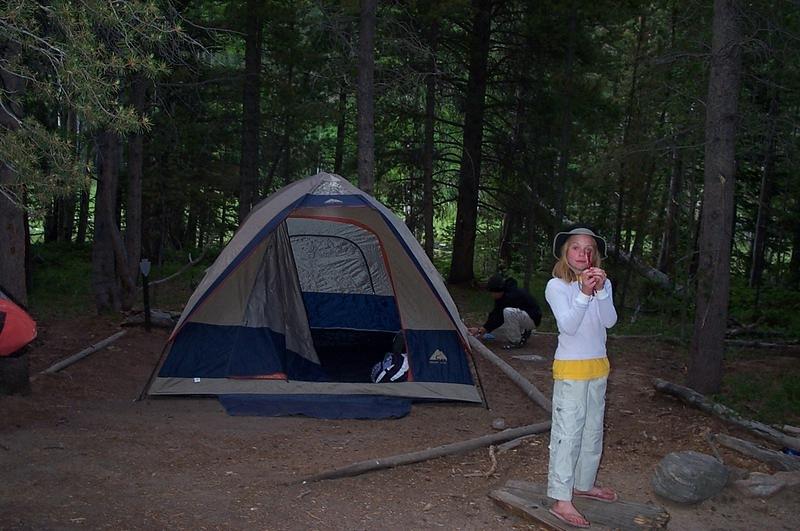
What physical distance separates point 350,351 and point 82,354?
124 inches

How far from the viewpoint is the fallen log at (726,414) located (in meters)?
6.02

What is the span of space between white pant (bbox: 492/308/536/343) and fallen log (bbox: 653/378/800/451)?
260 cm

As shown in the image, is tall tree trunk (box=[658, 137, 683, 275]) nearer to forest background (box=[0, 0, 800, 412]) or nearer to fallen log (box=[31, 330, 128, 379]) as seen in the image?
forest background (box=[0, 0, 800, 412])

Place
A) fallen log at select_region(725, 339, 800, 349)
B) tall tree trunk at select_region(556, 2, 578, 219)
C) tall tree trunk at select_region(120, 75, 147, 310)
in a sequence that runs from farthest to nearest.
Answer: tall tree trunk at select_region(556, 2, 578, 219), tall tree trunk at select_region(120, 75, 147, 310), fallen log at select_region(725, 339, 800, 349)

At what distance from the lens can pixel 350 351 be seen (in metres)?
9.31

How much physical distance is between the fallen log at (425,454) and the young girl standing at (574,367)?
1.45m

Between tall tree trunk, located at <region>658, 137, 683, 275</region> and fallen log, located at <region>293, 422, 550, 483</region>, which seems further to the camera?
tall tree trunk, located at <region>658, 137, 683, 275</region>

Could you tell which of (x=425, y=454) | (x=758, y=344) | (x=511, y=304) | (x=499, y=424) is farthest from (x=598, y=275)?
(x=758, y=344)

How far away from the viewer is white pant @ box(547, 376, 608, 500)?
4.10 metres

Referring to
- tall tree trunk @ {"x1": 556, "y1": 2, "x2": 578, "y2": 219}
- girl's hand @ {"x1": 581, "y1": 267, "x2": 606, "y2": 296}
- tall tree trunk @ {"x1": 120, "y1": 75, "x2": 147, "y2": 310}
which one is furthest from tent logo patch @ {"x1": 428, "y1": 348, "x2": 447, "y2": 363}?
tall tree trunk @ {"x1": 556, "y1": 2, "x2": 578, "y2": 219}

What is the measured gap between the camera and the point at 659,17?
17.2 meters

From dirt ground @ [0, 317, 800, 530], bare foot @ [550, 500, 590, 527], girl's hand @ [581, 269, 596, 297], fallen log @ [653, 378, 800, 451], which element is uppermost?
girl's hand @ [581, 269, 596, 297]

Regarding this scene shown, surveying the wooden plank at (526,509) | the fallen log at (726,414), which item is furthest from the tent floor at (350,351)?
the wooden plank at (526,509)

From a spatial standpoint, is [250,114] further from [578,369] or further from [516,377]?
[578,369]
